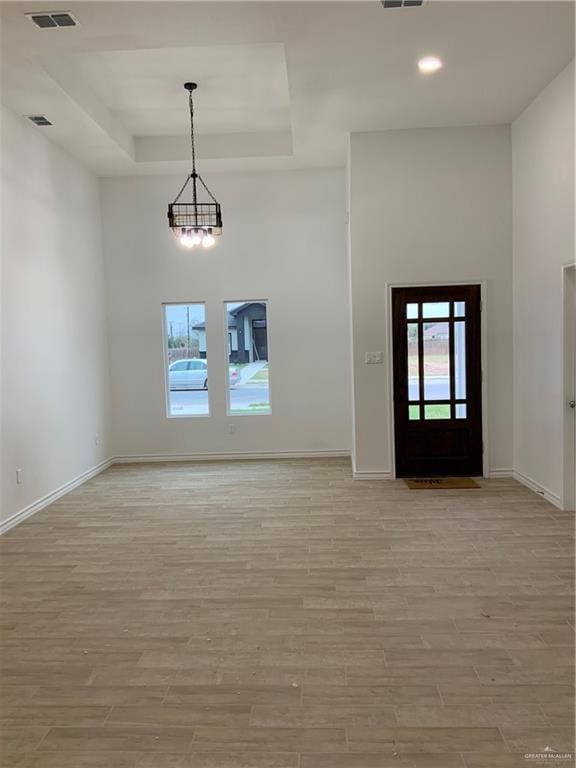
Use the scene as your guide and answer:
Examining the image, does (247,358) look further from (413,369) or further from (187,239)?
(413,369)

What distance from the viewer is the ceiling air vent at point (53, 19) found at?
11.7 feet

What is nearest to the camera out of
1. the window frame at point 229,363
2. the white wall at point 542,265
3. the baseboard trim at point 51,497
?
the white wall at point 542,265

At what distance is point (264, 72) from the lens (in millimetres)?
5316

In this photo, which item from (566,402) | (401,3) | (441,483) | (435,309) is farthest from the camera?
(435,309)

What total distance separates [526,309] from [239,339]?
12.0ft

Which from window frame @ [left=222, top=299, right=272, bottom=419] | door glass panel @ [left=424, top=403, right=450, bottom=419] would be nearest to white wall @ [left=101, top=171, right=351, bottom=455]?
window frame @ [left=222, top=299, right=272, bottom=419]

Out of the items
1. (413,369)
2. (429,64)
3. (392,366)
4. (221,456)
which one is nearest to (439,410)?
(413,369)

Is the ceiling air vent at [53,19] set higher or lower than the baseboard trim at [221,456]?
higher

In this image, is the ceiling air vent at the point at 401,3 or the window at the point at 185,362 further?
the window at the point at 185,362

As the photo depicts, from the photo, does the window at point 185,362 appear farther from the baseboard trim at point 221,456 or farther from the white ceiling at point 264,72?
the white ceiling at point 264,72

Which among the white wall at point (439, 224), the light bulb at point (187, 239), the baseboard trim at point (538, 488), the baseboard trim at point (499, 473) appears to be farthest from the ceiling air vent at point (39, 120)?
the baseboard trim at point (538, 488)

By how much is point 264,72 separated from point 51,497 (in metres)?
4.76

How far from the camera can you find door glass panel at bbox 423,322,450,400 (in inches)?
240

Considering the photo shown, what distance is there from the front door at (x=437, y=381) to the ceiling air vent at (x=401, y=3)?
9.50 ft
